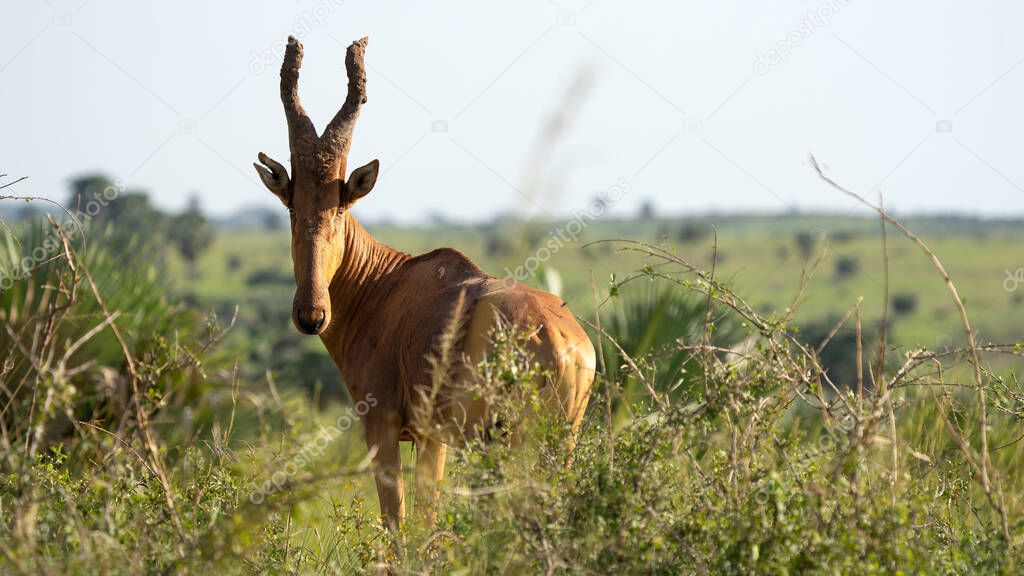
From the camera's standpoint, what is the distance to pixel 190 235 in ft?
234

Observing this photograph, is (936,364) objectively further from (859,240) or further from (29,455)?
(859,240)

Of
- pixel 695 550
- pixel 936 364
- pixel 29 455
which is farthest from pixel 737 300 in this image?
pixel 29 455

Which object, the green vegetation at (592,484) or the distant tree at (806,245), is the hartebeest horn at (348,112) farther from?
the distant tree at (806,245)

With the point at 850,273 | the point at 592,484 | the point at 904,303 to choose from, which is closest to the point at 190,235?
the point at 850,273

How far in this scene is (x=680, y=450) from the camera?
430 cm

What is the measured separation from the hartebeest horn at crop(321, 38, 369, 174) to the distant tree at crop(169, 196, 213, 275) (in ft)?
205

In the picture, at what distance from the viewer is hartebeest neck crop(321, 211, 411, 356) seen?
666 centimetres

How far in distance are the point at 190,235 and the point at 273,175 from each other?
2675 inches

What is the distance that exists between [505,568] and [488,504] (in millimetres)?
241

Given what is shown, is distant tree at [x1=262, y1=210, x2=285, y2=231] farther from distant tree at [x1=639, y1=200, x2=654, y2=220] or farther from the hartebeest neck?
the hartebeest neck

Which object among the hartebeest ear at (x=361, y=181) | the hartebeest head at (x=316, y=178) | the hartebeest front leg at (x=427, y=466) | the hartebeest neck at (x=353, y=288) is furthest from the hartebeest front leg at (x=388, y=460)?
the hartebeest ear at (x=361, y=181)

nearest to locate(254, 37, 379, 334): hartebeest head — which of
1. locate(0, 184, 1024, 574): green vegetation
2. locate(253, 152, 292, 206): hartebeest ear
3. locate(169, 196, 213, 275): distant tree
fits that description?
locate(253, 152, 292, 206): hartebeest ear

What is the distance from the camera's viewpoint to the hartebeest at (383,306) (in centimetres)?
539

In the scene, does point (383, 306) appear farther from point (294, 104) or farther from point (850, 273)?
point (850, 273)
